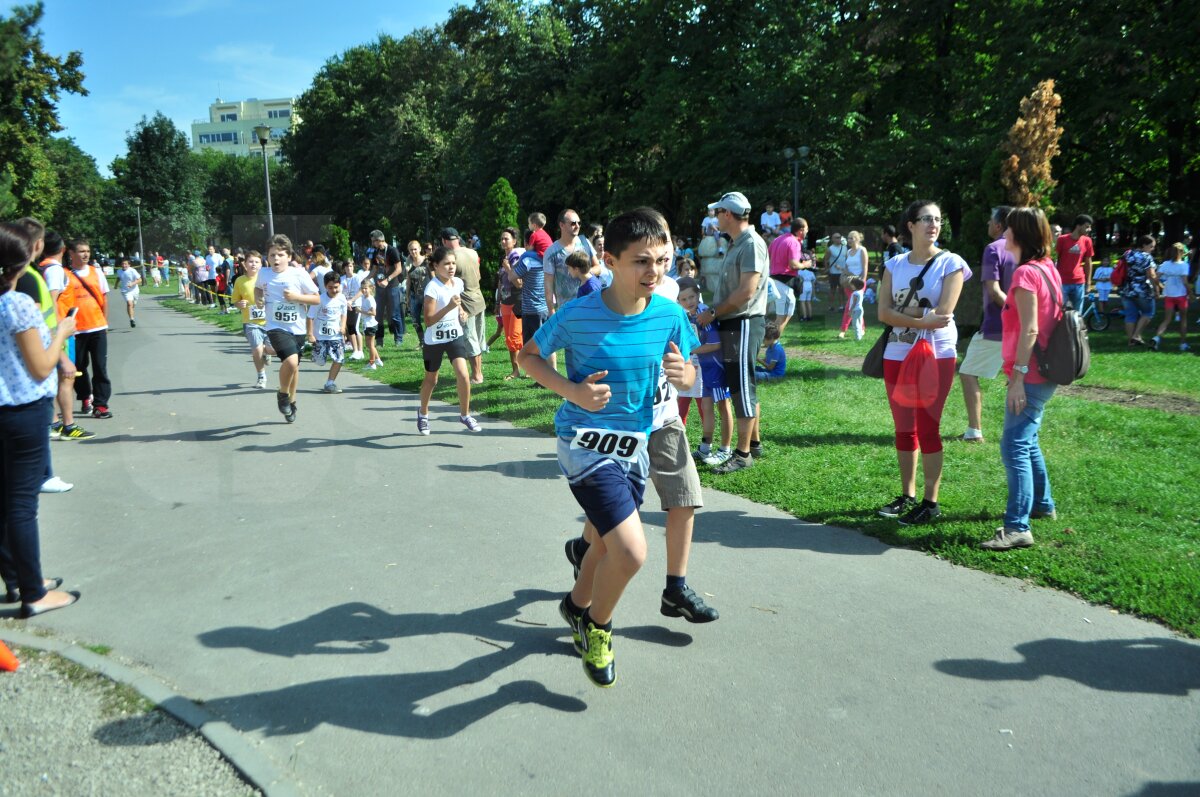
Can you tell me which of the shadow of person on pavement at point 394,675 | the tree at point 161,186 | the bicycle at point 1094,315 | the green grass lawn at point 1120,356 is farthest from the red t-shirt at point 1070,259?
the tree at point 161,186

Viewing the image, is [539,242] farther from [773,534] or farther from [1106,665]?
[1106,665]

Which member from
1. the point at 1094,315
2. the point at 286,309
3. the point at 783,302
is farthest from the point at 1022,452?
the point at 1094,315

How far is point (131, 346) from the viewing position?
19.8 m

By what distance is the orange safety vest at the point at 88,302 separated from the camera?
10.2 m

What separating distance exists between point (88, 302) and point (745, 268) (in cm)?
776

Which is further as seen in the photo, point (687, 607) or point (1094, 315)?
point (1094, 315)

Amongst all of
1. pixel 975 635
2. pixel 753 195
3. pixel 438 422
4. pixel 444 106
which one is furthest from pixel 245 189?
pixel 975 635

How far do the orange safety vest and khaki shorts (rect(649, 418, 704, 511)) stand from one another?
27.9 ft

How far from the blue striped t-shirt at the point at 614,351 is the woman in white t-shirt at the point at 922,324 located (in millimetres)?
2439

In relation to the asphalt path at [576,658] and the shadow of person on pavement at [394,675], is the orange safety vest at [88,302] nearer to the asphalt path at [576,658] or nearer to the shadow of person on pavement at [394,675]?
the asphalt path at [576,658]

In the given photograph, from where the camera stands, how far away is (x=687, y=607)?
4297mm

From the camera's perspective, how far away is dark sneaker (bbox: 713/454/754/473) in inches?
281

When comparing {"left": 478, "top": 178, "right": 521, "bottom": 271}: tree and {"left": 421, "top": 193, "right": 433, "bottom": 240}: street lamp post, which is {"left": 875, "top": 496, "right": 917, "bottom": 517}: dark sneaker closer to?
{"left": 478, "top": 178, "right": 521, "bottom": 271}: tree

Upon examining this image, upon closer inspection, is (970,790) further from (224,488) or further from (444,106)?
(444,106)
